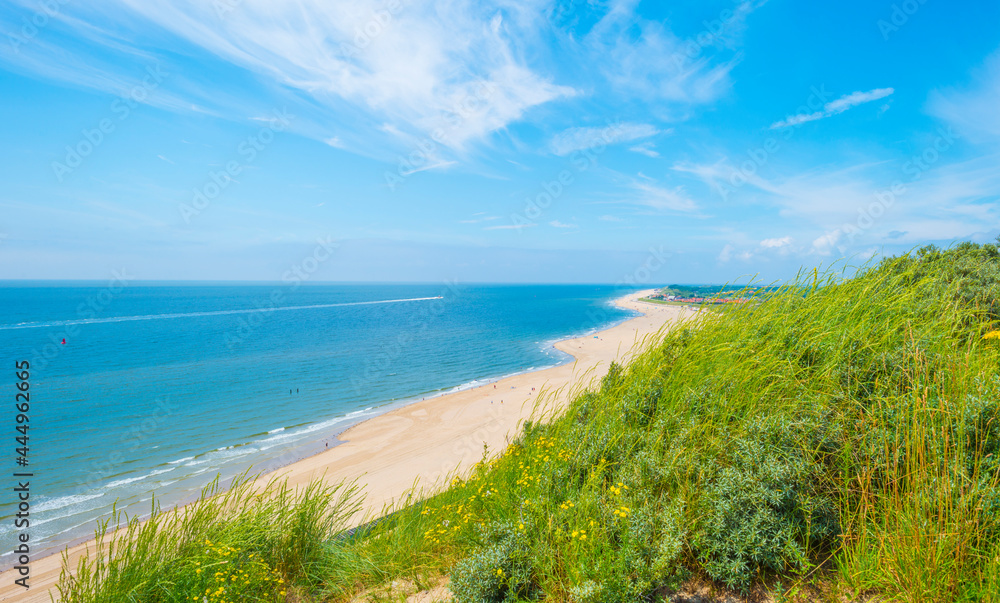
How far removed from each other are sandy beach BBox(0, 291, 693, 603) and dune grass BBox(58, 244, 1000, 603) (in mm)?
7440

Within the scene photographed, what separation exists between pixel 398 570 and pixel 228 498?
2.35 meters

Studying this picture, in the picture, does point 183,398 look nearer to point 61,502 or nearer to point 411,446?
point 61,502

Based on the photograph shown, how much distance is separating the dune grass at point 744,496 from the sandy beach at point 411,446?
7.44m

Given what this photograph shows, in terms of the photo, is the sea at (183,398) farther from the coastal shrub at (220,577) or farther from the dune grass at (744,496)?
the dune grass at (744,496)

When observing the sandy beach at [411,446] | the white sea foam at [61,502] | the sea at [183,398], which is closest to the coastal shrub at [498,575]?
the sea at [183,398]

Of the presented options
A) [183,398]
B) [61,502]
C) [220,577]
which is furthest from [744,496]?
[183,398]

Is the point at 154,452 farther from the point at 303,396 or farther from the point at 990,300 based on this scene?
the point at 990,300

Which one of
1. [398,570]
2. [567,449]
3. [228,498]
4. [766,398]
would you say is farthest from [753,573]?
[228,498]

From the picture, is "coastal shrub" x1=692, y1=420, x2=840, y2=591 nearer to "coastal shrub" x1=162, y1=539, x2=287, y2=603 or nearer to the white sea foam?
"coastal shrub" x1=162, y1=539, x2=287, y2=603

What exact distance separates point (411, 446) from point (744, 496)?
2149cm

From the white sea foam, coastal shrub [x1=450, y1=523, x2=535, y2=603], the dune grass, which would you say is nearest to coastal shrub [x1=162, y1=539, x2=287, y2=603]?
the dune grass

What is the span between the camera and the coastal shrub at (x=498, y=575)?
311 centimetres

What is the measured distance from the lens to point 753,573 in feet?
9.21

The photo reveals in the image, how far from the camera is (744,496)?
2920 mm
